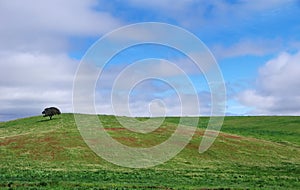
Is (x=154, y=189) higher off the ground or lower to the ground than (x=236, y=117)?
lower

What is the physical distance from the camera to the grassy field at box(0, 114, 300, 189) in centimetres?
4322

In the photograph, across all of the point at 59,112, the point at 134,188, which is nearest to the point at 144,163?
the point at 134,188

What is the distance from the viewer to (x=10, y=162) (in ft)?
203

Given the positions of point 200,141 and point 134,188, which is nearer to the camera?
point 134,188

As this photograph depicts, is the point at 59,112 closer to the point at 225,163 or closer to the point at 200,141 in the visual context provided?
the point at 200,141

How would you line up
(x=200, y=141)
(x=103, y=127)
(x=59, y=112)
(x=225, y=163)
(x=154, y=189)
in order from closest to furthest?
(x=154, y=189)
(x=225, y=163)
(x=200, y=141)
(x=103, y=127)
(x=59, y=112)

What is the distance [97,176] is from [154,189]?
13580 mm

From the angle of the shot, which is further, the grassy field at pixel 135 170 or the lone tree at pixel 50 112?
the lone tree at pixel 50 112

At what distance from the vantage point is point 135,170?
5759 centimetres

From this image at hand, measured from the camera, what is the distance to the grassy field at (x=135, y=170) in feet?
142

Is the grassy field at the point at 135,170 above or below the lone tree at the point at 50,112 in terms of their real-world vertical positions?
below

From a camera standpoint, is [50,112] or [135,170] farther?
[50,112]

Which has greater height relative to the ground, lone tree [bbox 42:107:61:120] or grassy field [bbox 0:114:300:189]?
lone tree [bbox 42:107:61:120]

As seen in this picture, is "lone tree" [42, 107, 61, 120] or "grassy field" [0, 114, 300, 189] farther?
"lone tree" [42, 107, 61, 120]
